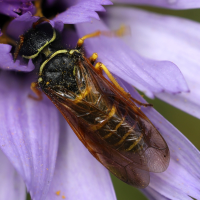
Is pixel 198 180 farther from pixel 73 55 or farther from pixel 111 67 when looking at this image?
pixel 73 55

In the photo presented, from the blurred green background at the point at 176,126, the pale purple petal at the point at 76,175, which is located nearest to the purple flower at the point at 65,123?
the pale purple petal at the point at 76,175

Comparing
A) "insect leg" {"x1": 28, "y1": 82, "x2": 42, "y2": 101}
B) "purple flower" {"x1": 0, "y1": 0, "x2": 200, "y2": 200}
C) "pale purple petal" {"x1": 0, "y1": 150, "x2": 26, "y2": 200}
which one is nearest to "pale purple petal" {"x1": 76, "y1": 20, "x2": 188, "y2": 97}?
"purple flower" {"x1": 0, "y1": 0, "x2": 200, "y2": 200}

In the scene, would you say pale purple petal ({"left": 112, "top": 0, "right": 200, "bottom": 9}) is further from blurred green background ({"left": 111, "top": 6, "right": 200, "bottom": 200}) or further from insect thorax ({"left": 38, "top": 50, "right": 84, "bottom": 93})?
blurred green background ({"left": 111, "top": 6, "right": 200, "bottom": 200})

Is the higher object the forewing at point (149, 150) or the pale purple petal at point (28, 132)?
the forewing at point (149, 150)

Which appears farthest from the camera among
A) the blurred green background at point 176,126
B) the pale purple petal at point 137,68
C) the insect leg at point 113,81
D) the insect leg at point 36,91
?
the blurred green background at point 176,126

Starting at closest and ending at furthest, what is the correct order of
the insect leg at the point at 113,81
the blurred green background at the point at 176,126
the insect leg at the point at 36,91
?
1. the insect leg at the point at 113,81
2. the insect leg at the point at 36,91
3. the blurred green background at the point at 176,126

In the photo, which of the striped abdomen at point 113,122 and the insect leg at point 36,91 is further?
the insect leg at point 36,91

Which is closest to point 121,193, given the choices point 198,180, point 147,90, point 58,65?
point 198,180

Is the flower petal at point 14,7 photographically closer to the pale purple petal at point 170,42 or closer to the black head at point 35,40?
the black head at point 35,40
